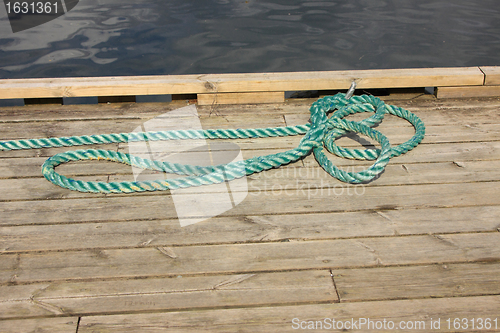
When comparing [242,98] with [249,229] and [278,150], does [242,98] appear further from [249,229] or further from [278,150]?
[249,229]

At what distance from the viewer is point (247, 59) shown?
532 centimetres

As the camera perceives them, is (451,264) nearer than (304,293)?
No

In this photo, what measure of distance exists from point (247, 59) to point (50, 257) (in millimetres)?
4052

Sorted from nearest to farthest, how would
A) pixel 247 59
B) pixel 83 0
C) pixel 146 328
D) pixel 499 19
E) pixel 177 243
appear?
pixel 146 328 < pixel 177 243 < pixel 247 59 < pixel 499 19 < pixel 83 0

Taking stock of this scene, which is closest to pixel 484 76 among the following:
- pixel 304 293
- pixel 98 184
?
pixel 304 293

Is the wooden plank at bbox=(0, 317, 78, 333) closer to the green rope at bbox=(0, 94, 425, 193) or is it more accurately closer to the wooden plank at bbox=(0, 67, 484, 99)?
the green rope at bbox=(0, 94, 425, 193)

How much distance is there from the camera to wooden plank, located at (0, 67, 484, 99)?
9.47 ft

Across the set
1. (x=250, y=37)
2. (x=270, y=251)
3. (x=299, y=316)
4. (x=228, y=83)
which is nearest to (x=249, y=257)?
(x=270, y=251)

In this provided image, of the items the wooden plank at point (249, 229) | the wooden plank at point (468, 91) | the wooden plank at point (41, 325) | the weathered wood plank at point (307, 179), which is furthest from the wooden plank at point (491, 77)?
the wooden plank at point (41, 325)

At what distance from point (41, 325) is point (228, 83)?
6.43 feet

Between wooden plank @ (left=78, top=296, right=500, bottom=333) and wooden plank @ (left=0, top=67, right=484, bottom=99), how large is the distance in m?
1.76

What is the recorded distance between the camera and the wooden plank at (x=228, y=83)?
2887mm

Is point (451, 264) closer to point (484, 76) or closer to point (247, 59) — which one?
point (484, 76)

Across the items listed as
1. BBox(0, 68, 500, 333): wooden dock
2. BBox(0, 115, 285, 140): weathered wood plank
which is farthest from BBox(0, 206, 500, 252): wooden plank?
BBox(0, 115, 285, 140): weathered wood plank
